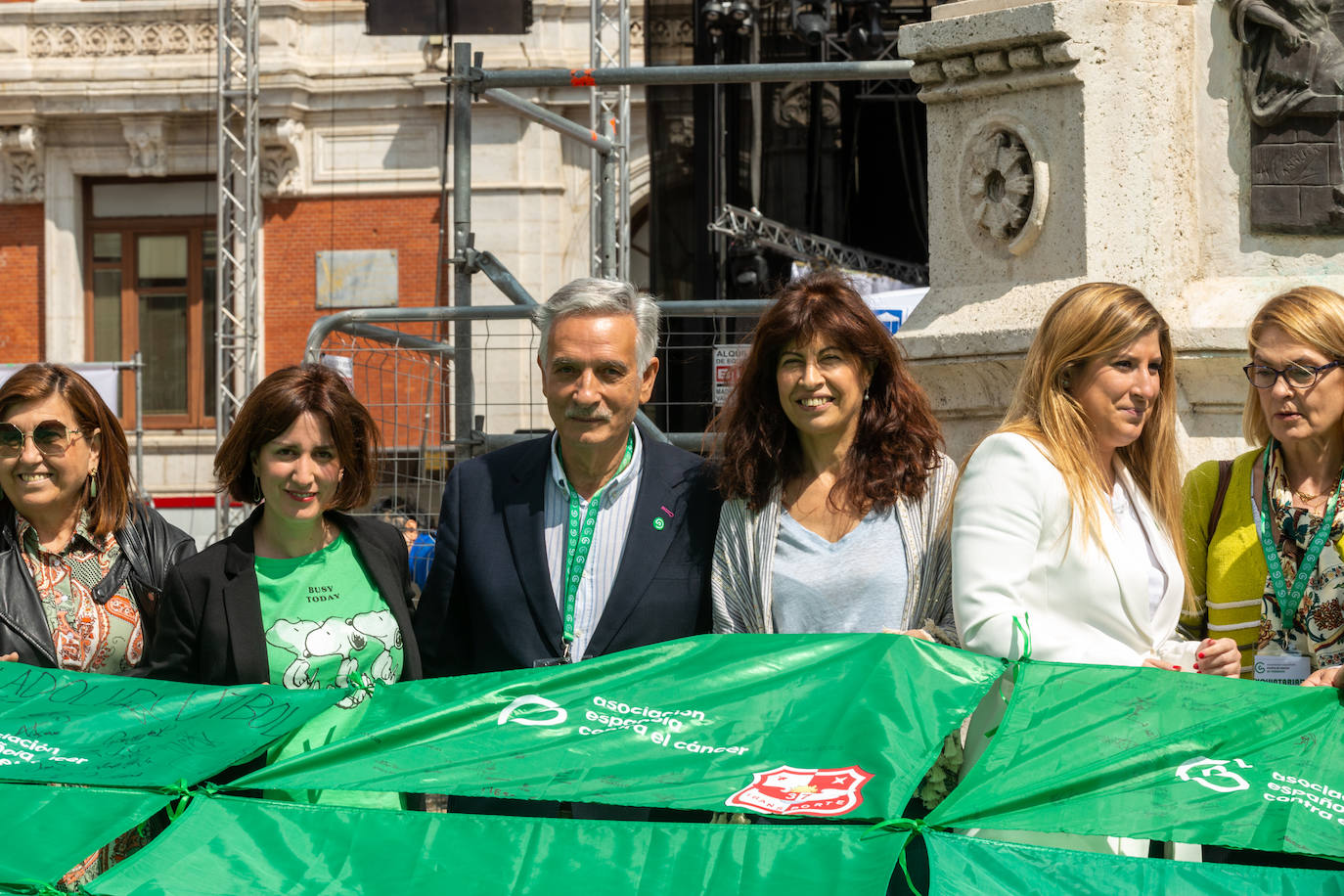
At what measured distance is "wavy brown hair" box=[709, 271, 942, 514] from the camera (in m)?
3.22

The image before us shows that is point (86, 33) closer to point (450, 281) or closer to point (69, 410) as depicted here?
point (450, 281)

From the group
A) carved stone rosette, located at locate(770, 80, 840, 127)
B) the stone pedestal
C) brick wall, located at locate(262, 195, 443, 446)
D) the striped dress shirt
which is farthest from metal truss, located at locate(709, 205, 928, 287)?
the striped dress shirt

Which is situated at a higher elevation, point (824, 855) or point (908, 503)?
point (908, 503)

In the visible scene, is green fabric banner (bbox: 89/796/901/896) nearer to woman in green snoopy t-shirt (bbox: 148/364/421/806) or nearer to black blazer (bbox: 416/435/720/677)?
woman in green snoopy t-shirt (bbox: 148/364/421/806)

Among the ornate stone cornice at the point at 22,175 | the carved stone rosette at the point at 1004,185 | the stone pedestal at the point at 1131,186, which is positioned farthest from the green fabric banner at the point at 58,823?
the ornate stone cornice at the point at 22,175

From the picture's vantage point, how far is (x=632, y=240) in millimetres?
21531

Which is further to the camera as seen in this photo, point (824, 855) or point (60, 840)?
point (60, 840)

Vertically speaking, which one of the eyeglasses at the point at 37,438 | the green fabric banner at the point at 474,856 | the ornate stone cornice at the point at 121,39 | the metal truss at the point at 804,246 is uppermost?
the ornate stone cornice at the point at 121,39

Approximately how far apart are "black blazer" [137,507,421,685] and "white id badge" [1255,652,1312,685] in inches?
69.9

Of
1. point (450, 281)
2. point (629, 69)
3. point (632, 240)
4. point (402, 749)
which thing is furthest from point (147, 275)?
point (402, 749)

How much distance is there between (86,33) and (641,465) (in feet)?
66.4

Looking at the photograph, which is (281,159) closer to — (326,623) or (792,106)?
(792,106)

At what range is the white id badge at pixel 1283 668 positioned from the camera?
3.03 meters

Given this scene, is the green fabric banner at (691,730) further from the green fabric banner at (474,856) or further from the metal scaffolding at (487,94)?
the metal scaffolding at (487,94)
